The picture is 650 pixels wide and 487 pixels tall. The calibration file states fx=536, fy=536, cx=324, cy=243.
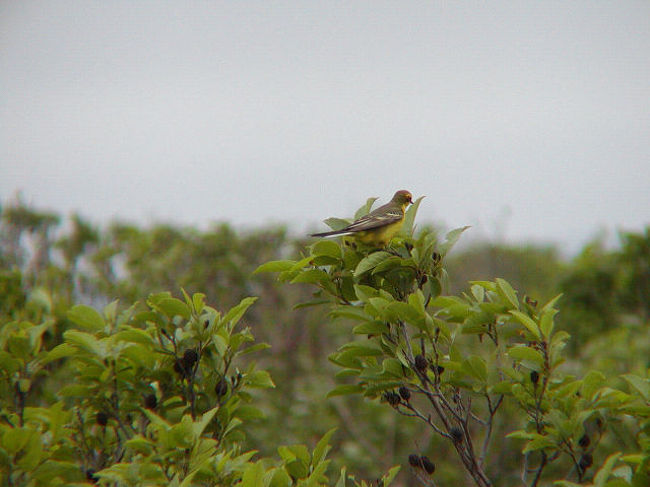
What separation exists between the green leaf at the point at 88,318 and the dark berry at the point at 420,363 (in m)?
1.70

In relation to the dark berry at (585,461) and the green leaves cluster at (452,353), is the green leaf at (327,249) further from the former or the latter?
the dark berry at (585,461)

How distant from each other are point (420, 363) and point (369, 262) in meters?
0.50

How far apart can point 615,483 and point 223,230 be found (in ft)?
23.7

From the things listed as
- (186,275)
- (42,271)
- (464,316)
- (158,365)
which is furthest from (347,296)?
(42,271)

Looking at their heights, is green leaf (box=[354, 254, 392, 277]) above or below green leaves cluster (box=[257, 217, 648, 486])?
above

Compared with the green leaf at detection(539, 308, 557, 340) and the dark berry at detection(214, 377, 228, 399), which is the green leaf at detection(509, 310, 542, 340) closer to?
the green leaf at detection(539, 308, 557, 340)

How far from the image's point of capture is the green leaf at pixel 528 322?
7.08ft

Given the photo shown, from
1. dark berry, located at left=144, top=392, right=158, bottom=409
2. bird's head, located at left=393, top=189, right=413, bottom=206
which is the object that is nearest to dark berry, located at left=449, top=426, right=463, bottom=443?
dark berry, located at left=144, top=392, right=158, bottom=409

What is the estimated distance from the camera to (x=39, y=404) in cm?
512

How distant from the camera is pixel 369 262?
2.36m

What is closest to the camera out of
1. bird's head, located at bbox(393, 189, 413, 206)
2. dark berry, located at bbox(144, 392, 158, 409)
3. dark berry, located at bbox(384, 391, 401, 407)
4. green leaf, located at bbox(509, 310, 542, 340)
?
green leaf, located at bbox(509, 310, 542, 340)

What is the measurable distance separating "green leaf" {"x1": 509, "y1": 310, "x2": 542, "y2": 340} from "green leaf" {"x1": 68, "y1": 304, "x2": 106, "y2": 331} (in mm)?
2109

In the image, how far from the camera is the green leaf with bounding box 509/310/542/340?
2158mm

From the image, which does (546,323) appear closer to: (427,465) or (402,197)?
(427,465)
